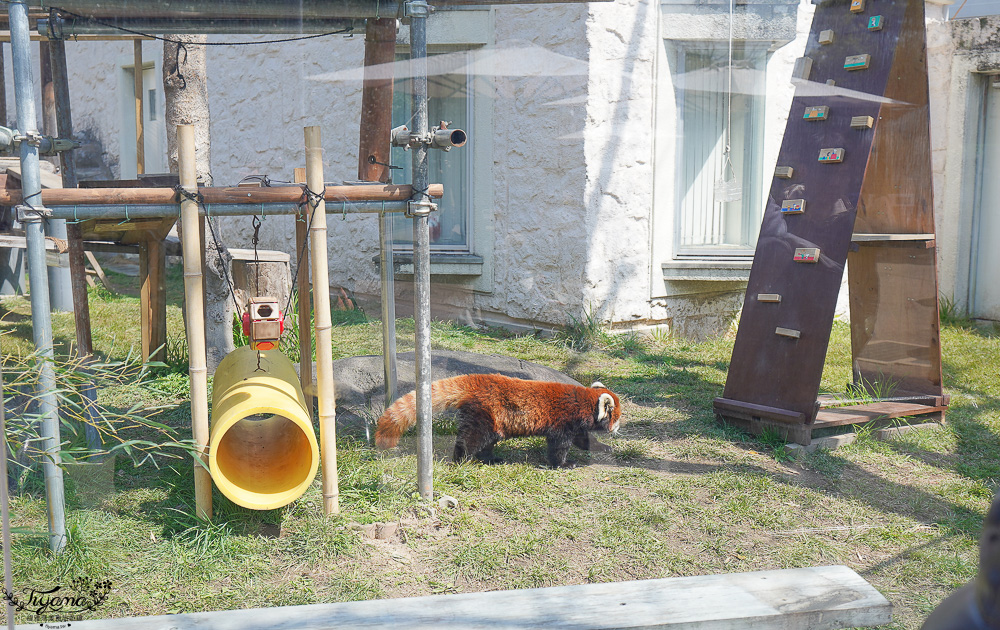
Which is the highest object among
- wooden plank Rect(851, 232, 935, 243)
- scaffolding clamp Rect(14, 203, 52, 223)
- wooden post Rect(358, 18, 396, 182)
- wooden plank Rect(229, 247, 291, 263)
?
wooden post Rect(358, 18, 396, 182)

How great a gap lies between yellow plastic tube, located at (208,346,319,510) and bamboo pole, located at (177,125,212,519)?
0.07 meters

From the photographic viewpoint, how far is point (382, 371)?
372cm

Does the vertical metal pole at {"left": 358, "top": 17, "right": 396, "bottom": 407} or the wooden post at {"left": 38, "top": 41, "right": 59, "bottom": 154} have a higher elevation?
the wooden post at {"left": 38, "top": 41, "right": 59, "bottom": 154}

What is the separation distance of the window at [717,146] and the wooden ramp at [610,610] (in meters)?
2.99

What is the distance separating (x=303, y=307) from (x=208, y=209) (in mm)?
863

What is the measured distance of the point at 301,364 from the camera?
3.74 m

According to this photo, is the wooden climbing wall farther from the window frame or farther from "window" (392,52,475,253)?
"window" (392,52,475,253)

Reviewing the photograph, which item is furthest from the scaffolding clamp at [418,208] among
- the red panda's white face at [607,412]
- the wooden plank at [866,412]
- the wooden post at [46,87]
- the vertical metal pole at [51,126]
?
the wooden post at [46,87]

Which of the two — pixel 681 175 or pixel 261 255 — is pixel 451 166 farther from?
pixel 681 175

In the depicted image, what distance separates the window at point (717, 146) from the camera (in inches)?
187

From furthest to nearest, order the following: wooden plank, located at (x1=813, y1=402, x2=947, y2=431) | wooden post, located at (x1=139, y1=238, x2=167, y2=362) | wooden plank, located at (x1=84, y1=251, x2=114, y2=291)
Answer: wooden plank, located at (x1=84, y1=251, x2=114, y2=291) → wooden post, located at (x1=139, y1=238, x2=167, y2=362) → wooden plank, located at (x1=813, y1=402, x2=947, y2=431)

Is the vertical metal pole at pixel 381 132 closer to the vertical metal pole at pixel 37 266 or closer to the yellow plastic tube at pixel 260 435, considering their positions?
the yellow plastic tube at pixel 260 435
